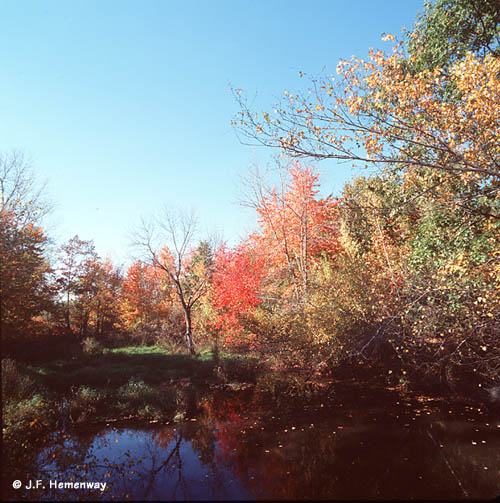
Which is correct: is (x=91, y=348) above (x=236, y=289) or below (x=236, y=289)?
below

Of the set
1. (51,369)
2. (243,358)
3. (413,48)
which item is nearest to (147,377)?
(51,369)

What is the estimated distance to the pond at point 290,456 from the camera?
516cm

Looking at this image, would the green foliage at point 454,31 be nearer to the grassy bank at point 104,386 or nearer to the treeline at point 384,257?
the treeline at point 384,257

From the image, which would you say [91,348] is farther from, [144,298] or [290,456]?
[290,456]

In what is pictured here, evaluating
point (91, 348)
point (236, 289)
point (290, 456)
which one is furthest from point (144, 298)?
point (290, 456)

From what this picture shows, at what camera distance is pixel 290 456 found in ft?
20.7

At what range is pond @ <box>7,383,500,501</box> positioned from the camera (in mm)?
5160

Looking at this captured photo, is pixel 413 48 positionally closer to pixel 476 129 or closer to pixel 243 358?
pixel 476 129

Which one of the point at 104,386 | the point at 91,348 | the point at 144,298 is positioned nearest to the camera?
the point at 104,386

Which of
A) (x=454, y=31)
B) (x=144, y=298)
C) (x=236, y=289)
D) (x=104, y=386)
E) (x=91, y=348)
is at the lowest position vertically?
(x=104, y=386)

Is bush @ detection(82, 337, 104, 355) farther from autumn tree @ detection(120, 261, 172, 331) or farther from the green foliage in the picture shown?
the green foliage

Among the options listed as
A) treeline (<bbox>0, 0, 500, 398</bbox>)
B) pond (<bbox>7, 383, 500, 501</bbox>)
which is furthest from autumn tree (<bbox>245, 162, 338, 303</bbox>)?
pond (<bbox>7, 383, 500, 501</bbox>)

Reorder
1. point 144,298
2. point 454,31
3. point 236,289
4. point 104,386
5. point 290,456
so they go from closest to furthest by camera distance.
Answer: point 290,456, point 454,31, point 104,386, point 236,289, point 144,298

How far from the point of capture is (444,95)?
8219 millimetres
